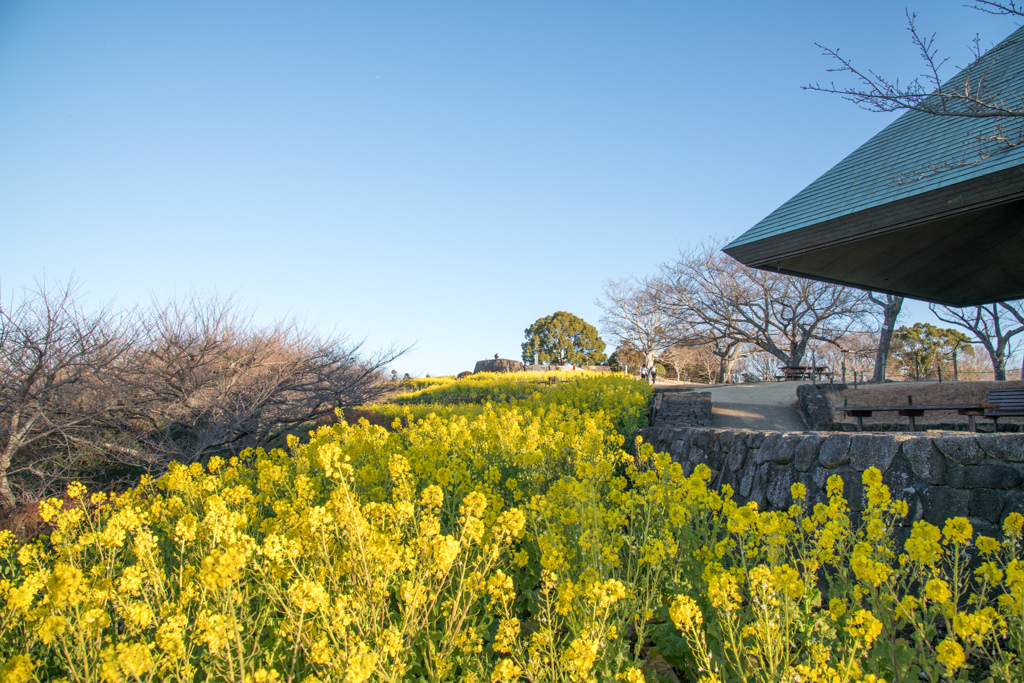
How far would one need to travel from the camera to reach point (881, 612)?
2.39 m

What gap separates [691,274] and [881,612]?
1013 inches

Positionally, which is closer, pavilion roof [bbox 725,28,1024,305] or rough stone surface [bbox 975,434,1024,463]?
rough stone surface [bbox 975,434,1024,463]

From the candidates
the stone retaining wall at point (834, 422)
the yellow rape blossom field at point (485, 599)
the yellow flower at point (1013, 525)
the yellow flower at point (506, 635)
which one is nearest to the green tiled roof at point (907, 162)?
the stone retaining wall at point (834, 422)

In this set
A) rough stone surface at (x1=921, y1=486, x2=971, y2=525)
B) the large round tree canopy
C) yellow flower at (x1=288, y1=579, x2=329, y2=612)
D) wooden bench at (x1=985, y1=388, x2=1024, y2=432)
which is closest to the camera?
yellow flower at (x1=288, y1=579, x2=329, y2=612)

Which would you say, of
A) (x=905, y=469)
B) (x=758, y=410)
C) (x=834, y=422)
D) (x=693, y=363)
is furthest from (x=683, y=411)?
(x=693, y=363)

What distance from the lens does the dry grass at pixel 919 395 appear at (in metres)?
11.0

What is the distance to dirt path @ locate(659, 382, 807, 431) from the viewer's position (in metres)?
11.2

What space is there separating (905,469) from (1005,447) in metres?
0.61

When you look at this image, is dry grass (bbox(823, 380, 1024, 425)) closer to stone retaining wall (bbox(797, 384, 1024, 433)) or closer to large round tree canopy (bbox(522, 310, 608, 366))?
stone retaining wall (bbox(797, 384, 1024, 433))

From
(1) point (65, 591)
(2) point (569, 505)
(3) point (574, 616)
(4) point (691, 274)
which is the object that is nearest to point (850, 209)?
(2) point (569, 505)

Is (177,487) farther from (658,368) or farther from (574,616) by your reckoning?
(658,368)

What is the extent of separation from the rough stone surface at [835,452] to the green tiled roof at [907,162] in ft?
12.9

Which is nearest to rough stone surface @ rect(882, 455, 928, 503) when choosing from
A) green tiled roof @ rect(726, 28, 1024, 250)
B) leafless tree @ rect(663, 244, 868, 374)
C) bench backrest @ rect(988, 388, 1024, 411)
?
green tiled roof @ rect(726, 28, 1024, 250)

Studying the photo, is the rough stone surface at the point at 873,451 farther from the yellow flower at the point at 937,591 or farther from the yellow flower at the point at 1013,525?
the yellow flower at the point at 937,591
